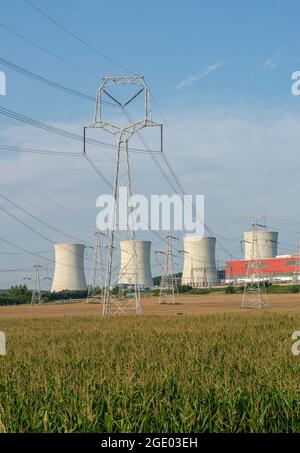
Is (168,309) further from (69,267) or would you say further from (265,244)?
(265,244)

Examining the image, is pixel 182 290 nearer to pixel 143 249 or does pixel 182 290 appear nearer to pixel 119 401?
pixel 143 249

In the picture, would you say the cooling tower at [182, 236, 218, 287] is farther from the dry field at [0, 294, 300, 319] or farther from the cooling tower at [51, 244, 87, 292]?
the dry field at [0, 294, 300, 319]

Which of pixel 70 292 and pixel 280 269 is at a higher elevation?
pixel 280 269

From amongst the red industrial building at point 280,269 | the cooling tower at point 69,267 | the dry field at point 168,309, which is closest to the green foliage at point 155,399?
the dry field at point 168,309

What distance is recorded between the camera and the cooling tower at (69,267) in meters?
102

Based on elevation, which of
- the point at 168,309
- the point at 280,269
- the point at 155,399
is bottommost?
the point at 168,309

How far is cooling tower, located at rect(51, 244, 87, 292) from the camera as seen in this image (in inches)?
4021

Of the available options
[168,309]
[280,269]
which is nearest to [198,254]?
[280,269]

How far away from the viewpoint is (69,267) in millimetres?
105938

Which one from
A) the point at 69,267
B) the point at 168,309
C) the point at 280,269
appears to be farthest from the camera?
the point at 280,269

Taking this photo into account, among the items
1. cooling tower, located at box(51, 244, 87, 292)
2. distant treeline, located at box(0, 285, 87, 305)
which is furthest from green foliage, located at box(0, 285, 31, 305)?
cooling tower, located at box(51, 244, 87, 292)

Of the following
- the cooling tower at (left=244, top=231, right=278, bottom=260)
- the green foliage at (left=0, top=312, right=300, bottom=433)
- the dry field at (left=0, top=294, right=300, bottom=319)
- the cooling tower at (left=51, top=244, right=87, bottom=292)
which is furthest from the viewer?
the cooling tower at (left=244, top=231, right=278, bottom=260)

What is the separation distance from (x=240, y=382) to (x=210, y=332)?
16603 millimetres

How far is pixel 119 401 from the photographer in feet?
37.4
